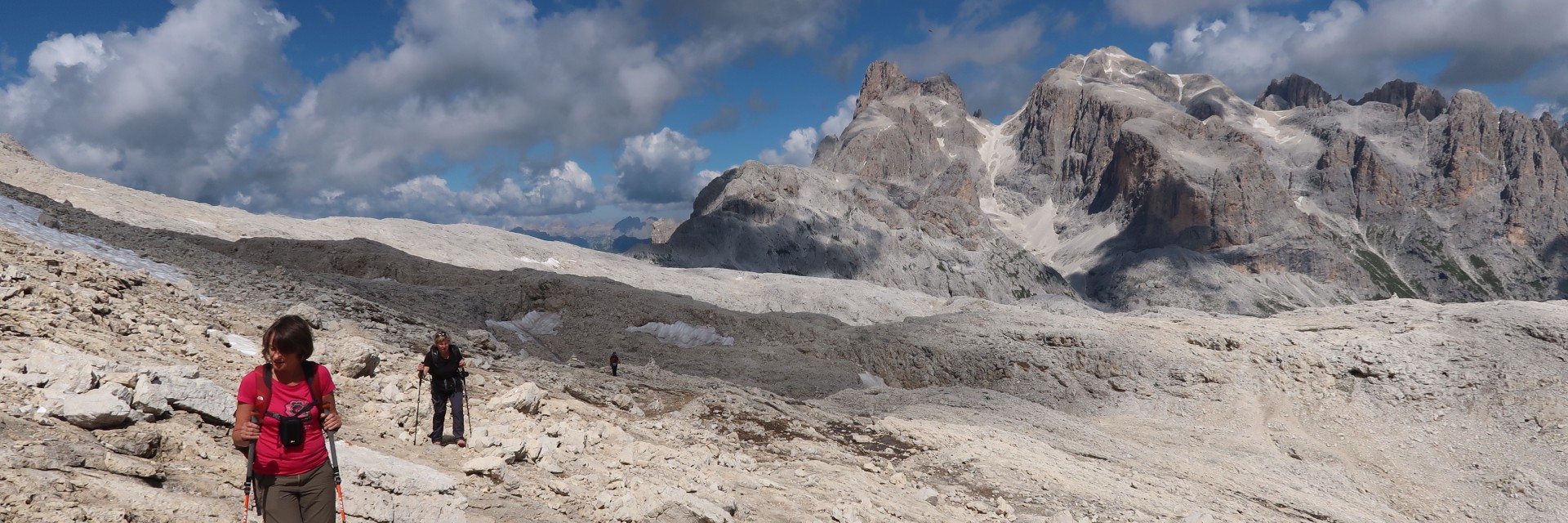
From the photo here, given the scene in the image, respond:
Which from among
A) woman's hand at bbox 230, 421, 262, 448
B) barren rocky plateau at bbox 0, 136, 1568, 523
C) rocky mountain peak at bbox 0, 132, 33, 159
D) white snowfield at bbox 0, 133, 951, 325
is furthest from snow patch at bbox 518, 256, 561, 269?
woman's hand at bbox 230, 421, 262, 448

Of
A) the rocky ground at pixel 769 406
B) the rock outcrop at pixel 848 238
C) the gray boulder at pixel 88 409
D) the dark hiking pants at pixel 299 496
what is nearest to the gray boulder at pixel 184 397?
the rocky ground at pixel 769 406

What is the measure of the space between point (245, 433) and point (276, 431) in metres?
0.21

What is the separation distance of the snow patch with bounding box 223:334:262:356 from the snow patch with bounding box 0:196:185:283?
6004 mm

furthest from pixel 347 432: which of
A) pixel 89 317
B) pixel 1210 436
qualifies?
pixel 1210 436

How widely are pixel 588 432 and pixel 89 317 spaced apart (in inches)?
248

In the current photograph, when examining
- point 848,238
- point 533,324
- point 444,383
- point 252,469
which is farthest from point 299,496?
point 848,238

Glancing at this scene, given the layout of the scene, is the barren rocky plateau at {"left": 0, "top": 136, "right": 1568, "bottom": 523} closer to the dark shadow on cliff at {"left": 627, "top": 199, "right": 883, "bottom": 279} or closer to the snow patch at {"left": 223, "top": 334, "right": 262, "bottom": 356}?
the snow patch at {"left": 223, "top": 334, "right": 262, "bottom": 356}

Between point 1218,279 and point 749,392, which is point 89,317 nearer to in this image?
point 749,392

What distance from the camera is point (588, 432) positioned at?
33.6 feet

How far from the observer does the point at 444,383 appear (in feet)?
30.4

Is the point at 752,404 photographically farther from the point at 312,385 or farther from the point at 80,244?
the point at 80,244

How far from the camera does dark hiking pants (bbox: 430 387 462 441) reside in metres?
9.16

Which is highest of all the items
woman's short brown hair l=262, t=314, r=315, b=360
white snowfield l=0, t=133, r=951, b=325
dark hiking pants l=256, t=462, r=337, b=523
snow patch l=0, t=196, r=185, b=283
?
white snowfield l=0, t=133, r=951, b=325

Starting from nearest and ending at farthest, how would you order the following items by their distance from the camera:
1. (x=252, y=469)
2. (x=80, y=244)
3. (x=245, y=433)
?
1. (x=245, y=433)
2. (x=252, y=469)
3. (x=80, y=244)
